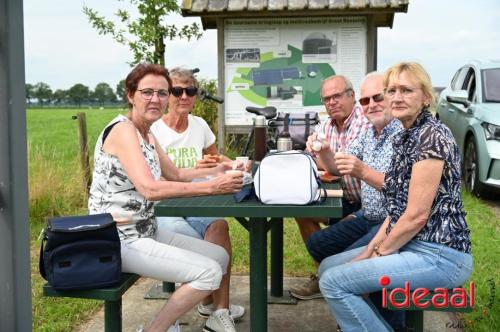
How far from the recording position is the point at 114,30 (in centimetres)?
1166

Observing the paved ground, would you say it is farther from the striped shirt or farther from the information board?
the information board

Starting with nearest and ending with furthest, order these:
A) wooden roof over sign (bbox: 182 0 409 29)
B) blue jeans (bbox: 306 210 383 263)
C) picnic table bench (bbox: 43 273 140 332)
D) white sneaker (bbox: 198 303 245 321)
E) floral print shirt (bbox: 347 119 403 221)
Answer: picnic table bench (bbox: 43 273 140 332) < floral print shirt (bbox: 347 119 403 221) < blue jeans (bbox: 306 210 383 263) < white sneaker (bbox: 198 303 245 321) < wooden roof over sign (bbox: 182 0 409 29)

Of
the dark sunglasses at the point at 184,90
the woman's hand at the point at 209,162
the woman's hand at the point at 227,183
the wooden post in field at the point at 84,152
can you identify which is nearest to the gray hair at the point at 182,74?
the dark sunglasses at the point at 184,90

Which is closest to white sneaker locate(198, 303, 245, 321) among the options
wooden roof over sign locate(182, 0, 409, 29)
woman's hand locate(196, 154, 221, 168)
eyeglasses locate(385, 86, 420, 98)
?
woman's hand locate(196, 154, 221, 168)

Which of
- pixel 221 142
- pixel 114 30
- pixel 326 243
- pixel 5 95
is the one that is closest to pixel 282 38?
pixel 221 142

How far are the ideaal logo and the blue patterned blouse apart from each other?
19 cm

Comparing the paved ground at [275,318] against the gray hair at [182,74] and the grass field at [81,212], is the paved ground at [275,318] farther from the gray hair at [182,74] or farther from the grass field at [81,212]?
the gray hair at [182,74]

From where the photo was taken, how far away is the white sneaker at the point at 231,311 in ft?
12.8

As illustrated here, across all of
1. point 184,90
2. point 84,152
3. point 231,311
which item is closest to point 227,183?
point 231,311

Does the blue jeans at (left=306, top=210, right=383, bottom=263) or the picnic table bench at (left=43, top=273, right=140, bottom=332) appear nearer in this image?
the picnic table bench at (left=43, top=273, right=140, bottom=332)

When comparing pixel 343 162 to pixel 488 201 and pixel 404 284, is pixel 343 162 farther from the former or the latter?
pixel 488 201

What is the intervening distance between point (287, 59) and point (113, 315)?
6181 mm

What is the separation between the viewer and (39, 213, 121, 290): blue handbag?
8.55ft

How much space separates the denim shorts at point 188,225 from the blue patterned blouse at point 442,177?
143 cm
